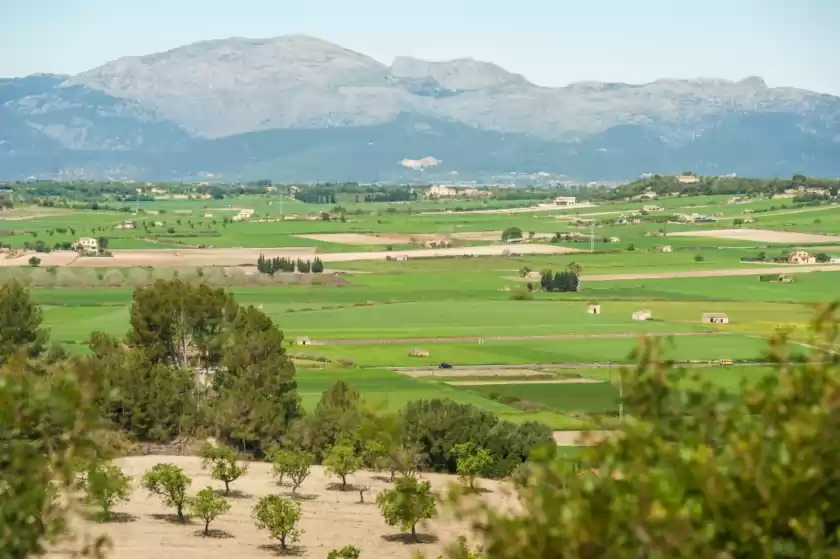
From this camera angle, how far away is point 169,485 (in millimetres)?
29703

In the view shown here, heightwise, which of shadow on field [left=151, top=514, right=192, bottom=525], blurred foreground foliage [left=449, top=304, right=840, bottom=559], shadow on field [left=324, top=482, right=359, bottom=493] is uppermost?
blurred foreground foliage [left=449, top=304, right=840, bottom=559]

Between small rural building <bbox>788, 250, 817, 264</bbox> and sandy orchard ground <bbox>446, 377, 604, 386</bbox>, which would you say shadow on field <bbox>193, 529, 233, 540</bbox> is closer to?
sandy orchard ground <bbox>446, 377, 604, 386</bbox>

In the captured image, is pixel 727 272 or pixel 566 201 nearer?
pixel 727 272

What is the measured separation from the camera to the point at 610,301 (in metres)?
67.3

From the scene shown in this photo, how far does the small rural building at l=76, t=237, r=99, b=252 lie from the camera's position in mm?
95869

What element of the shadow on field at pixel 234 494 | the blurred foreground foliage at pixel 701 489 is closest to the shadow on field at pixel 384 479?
the shadow on field at pixel 234 494

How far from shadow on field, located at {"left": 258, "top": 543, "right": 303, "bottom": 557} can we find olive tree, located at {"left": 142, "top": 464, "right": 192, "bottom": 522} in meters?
2.90

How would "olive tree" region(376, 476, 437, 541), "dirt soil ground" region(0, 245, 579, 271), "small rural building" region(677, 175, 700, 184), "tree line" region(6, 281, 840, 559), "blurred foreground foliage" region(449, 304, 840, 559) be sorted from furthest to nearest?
"small rural building" region(677, 175, 700, 184) < "dirt soil ground" region(0, 245, 579, 271) < "olive tree" region(376, 476, 437, 541) < "tree line" region(6, 281, 840, 559) < "blurred foreground foliage" region(449, 304, 840, 559)

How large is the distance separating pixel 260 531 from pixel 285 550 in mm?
1877

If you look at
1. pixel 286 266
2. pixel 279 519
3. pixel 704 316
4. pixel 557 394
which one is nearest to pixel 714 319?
pixel 704 316

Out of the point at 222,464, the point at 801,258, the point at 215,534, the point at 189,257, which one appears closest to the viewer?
the point at 215,534

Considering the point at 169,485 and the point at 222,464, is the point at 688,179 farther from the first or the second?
the point at 169,485

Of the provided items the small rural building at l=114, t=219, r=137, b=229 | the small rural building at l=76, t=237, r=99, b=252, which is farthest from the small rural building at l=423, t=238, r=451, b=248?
the small rural building at l=114, t=219, r=137, b=229

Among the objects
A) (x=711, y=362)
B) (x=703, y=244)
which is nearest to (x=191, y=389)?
(x=711, y=362)
